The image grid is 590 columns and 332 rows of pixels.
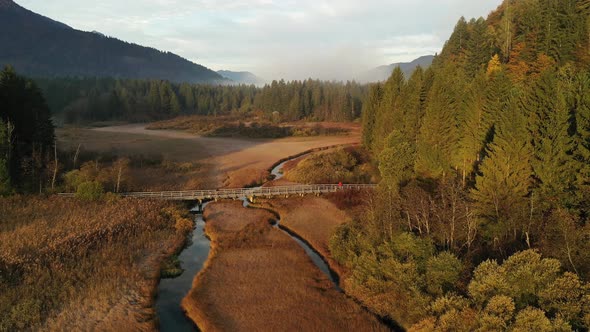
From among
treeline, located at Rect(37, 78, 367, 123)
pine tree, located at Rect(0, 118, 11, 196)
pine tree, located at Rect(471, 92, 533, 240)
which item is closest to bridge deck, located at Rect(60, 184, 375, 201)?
pine tree, located at Rect(0, 118, 11, 196)

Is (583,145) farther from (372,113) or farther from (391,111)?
(372,113)

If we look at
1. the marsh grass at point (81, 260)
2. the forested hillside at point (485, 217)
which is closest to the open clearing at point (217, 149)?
the marsh grass at point (81, 260)

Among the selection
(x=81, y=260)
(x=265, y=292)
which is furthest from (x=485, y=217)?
(x=81, y=260)

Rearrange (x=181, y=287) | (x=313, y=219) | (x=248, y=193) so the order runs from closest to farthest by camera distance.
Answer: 1. (x=181, y=287)
2. (x=313, y=219)
3. (x=248, y=193)

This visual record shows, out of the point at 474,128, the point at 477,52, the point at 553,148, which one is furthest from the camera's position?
the point at 477,52

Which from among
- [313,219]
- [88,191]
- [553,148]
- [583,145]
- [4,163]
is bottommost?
[313,219]

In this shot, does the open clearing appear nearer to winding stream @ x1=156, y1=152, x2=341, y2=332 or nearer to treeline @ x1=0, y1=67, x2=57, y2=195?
treeline @ x1=0, y1=67, x2=57, y2=195

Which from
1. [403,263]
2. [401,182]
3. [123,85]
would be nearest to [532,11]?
[401,182]

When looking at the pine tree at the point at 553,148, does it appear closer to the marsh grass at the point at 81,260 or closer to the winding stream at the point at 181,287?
the winding stream at the point at 181,287
